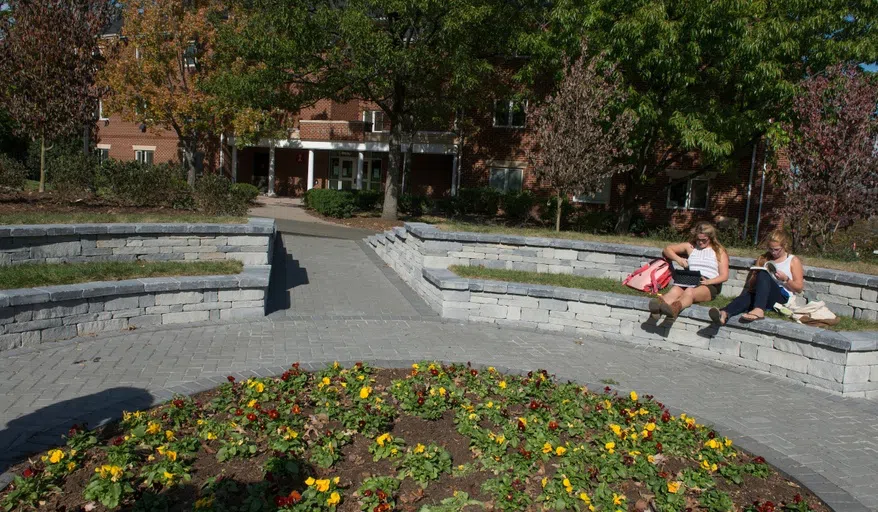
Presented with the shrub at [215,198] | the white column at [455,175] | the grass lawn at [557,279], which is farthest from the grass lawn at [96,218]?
the white column at [455,175]

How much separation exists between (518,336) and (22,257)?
6185 mm

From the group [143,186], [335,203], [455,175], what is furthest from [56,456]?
[455,175]

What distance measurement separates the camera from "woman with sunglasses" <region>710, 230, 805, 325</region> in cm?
723

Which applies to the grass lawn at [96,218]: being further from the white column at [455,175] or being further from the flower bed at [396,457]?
the white column at [455,175]

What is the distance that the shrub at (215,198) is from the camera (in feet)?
39.9

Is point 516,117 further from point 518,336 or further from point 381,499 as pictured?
point 381,499

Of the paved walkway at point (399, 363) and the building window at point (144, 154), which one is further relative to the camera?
the building window at point (144, 154)

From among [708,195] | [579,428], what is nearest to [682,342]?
[579,428]

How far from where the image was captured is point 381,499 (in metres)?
3.61

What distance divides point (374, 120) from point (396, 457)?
27.8 meters

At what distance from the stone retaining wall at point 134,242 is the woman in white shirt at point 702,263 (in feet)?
18.5

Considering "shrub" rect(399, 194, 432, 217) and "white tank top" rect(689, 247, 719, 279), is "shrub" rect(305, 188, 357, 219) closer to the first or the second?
"shrub" rect(399, 194, 432, 217)

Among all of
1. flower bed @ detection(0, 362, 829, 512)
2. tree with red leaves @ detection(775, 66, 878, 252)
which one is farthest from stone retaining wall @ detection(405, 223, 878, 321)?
flower bed @ detection(0, 362, 829, 512)

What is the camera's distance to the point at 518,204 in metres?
25.0
